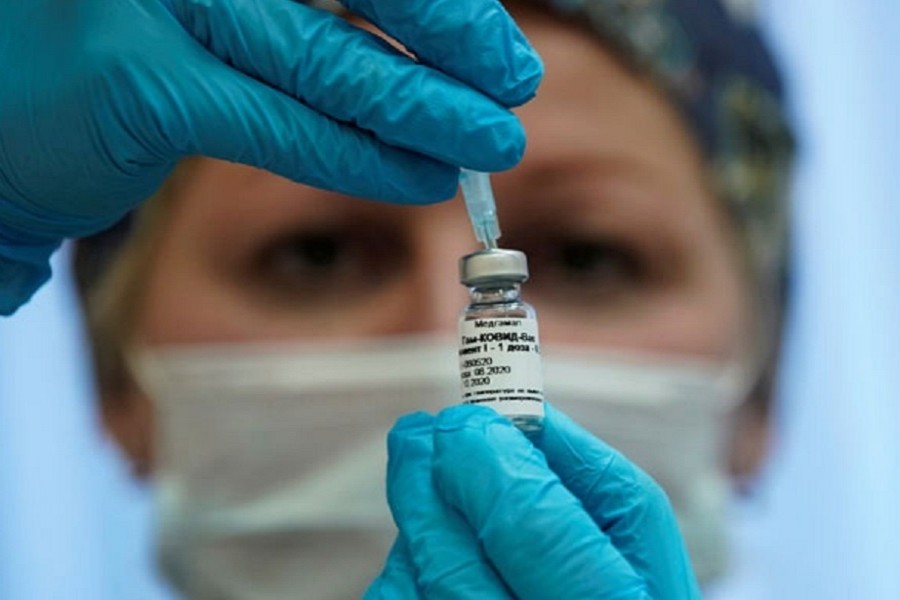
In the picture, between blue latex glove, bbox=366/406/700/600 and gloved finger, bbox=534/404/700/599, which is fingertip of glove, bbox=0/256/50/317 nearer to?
blue latex glove, bbox=366/406/700/600

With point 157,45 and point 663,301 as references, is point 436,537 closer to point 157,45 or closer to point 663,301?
point 157,45

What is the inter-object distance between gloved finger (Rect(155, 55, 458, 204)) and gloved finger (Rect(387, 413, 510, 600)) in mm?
192

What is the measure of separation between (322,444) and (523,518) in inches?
32.7

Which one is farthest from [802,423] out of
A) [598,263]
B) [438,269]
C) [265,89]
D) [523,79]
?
[265,89]

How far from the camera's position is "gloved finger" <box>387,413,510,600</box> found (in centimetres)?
85

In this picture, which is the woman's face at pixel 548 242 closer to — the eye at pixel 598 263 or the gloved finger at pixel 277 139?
the eye at pixel 598 263

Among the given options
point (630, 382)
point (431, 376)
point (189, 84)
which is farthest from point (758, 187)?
point (189, 84)

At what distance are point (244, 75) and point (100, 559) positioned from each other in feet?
3.25

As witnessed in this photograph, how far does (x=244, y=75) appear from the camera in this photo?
2.95 ft

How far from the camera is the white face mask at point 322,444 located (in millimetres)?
1609

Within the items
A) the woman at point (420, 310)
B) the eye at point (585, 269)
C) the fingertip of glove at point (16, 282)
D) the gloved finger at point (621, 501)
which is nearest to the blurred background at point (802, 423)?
the woman at point (420, 310)

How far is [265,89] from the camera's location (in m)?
0.90

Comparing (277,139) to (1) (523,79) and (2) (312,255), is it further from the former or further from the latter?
(2) (312,255)

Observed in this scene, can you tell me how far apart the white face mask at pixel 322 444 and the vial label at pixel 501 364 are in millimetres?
754
